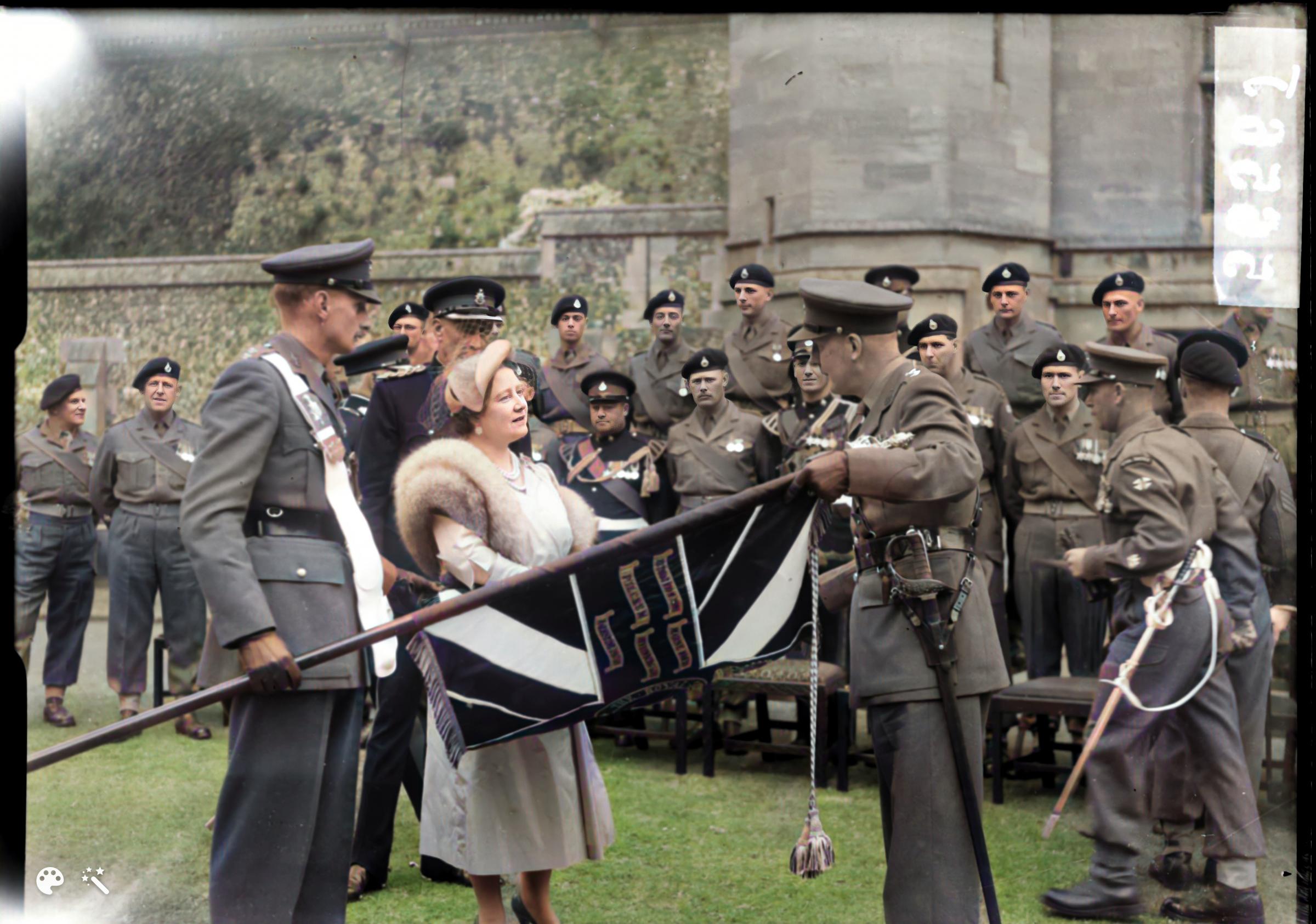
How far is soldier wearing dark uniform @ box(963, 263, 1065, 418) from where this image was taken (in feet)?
30.2

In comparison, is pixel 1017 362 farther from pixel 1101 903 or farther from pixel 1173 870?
pixel 1101 903

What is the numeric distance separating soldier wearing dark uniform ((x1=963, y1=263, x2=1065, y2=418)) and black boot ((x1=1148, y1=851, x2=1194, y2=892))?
4329 mm

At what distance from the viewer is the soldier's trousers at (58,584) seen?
350 inches

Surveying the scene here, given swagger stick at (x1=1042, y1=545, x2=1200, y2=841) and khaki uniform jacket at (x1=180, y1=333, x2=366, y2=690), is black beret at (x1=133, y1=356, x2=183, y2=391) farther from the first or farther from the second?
swagger stick at (x1=1042, y1=545, x2=1200, y2=841)

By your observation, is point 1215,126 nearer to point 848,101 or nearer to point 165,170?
point 848,101

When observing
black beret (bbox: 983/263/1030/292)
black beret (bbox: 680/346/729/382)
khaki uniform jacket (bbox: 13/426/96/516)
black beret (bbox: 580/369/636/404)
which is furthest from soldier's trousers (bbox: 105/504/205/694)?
black beret (bbox: 983/263/1030/292)

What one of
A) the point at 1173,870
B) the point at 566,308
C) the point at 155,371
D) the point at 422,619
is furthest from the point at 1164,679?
the point at 155,371

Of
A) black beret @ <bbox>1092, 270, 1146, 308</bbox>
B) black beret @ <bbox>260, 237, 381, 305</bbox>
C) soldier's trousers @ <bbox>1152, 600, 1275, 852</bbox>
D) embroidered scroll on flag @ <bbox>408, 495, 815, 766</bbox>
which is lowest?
soldier's trousers @ <bbox>1152, 600, 1275, 852</bbox>

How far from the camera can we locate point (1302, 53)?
16.1ft

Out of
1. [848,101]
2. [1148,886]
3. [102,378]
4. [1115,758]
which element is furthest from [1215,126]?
[102,378]

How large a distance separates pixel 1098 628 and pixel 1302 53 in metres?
3.67

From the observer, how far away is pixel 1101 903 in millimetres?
5020

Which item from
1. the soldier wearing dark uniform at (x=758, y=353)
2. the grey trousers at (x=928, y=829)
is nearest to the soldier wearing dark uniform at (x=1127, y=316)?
the soldier wearing dark uniform at (x=758, y=353)

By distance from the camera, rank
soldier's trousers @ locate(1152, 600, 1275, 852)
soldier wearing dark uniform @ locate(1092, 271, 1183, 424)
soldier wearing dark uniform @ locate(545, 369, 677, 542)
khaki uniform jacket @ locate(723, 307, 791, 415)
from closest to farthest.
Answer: soldier's trousers @ locate(1152, 600, 1275, 852), soldier wearing dark uniform @ locate(1092, 271, 1183, 424), soldier wearing dark uniform @ locate(545, 369, 677, 542), khaki uniform jacket @ locate(723, 307, 791, 415)
